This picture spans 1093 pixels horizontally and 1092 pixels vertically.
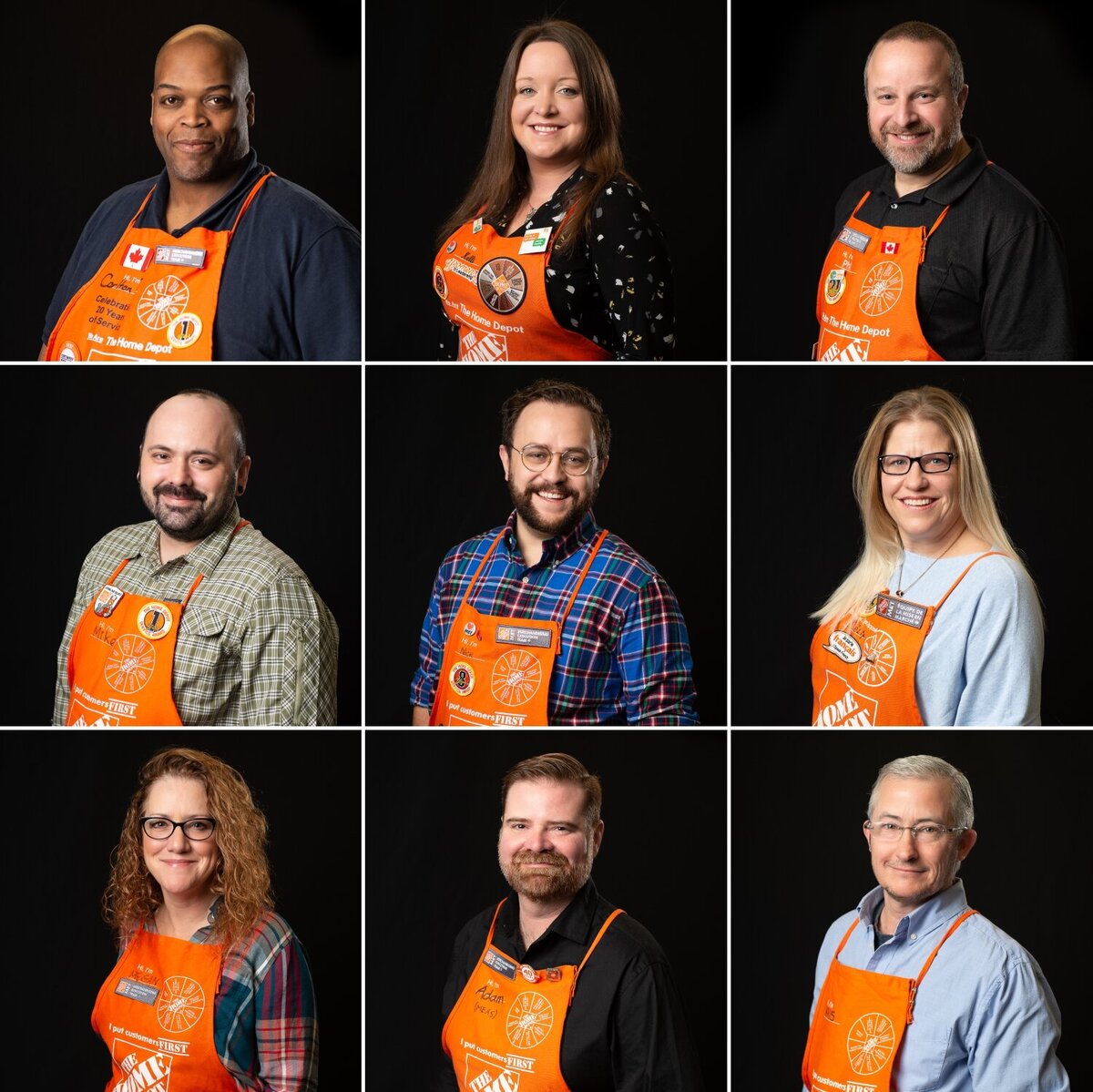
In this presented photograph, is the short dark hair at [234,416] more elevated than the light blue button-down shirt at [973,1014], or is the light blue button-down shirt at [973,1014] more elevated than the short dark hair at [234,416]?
the short dark hair at [234,416]

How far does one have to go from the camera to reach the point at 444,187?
3434 millimetres

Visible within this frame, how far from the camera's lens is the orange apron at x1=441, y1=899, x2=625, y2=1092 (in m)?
3.13

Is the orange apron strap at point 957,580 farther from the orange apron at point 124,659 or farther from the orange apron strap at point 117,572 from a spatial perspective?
the orange apron strap at point 117,572

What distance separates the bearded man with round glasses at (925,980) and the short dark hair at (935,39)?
53.8 inches

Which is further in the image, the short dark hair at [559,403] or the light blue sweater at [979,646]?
the short dark hair at [559,403]

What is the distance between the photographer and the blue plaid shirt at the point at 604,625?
318cm

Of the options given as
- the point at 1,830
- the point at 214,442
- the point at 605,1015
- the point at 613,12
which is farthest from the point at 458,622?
the point at 613,12

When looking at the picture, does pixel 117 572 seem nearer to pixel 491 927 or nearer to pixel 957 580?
pixel 491 927

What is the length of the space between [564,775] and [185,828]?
779mm

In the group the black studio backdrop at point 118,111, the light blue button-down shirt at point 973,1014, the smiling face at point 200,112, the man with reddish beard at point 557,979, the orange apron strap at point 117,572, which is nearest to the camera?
the light blue button-down shirt at point 973,1014

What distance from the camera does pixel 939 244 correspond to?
3.18 m

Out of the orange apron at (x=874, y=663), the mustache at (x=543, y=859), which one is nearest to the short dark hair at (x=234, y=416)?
the mustache at (x=543, y=859)

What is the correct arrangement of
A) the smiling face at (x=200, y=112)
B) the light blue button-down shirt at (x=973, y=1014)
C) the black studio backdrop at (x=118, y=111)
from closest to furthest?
the light blue button-down shirt at (x=973, y=1014)
the smiling face at (x=200, y=112)
the black studio backdrop at (x=118, y=111)

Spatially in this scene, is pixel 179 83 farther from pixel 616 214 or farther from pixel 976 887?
pixel 976 887
